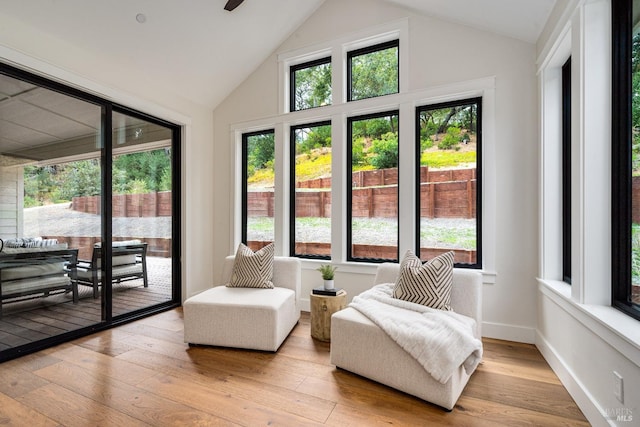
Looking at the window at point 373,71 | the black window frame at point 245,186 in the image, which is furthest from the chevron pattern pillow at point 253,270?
the window at point 373,71

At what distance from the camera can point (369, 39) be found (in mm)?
3508

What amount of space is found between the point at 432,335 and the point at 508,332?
1.44m

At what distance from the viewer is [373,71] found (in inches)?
140

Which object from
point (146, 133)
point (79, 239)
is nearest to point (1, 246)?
point (79, 239)

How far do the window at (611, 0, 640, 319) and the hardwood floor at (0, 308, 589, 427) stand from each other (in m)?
0.80

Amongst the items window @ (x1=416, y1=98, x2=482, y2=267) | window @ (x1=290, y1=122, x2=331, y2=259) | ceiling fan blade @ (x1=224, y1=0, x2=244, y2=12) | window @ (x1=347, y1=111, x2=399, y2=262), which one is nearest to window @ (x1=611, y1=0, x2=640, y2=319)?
window @ (x1=416, y1=98, x2=482, y2=267)

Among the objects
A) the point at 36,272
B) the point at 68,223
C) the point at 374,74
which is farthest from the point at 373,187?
the point at 36,272

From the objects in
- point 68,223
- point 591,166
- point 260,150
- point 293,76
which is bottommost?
point 68,223

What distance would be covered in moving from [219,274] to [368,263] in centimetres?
217

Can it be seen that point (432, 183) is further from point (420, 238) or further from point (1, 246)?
point (1, 246)

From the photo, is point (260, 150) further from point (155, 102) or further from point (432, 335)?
point (432, 335)

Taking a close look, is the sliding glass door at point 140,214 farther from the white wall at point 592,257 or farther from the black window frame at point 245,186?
the white wall at point 592,257

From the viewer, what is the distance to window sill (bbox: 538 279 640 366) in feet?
4.55

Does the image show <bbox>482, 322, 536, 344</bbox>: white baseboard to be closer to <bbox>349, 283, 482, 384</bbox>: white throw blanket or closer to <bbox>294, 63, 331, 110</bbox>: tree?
<bbox>349, 283, 482, 384</bbox>: white throw blanket
